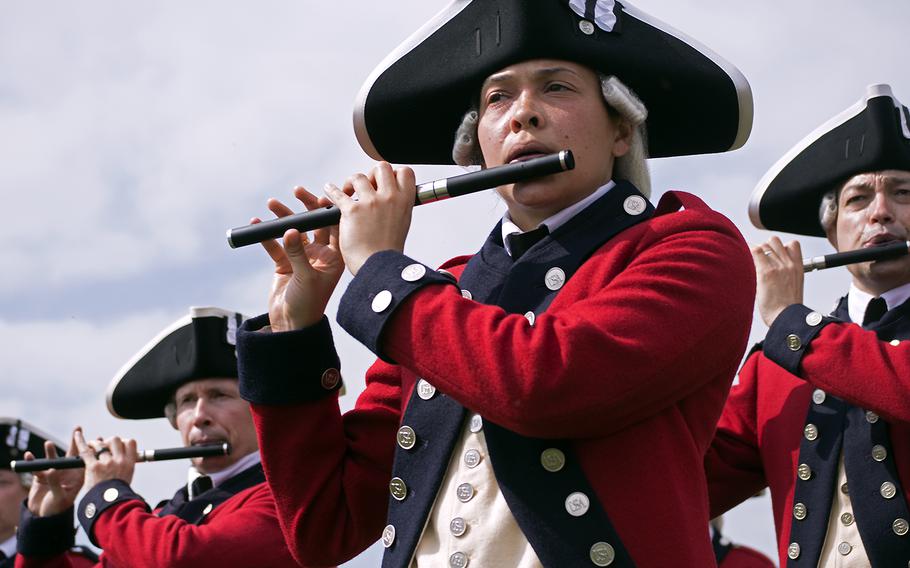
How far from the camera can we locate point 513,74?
3.66 m

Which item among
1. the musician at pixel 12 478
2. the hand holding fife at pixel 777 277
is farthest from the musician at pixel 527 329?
the musician at pixel 12 478

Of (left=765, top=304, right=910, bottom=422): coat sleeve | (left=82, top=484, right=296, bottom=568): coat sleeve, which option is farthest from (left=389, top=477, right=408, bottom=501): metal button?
(left=82, top=484, right=296, bottom=568): coat sleeve

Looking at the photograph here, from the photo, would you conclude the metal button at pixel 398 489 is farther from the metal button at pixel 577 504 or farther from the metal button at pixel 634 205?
the metal button at pixel 634 205

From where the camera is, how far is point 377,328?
2934 mm

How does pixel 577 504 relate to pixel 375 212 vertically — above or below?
below

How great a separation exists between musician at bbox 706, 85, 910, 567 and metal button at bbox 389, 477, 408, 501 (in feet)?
7.62

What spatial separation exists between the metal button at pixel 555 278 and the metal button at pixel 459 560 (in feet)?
2.23

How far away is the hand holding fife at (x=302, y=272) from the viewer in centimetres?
338

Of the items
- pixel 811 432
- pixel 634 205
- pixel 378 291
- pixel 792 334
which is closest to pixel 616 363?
pixel 378 291

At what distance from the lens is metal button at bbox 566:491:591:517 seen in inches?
113

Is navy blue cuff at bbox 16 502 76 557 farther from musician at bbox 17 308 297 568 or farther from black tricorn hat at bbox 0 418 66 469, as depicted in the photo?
black tricorn hat at bbox 0 418 66 469

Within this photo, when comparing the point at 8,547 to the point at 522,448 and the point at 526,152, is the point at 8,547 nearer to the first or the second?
the point at 526,152

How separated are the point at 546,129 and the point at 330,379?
855 mm

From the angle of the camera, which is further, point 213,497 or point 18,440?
point 18,440
